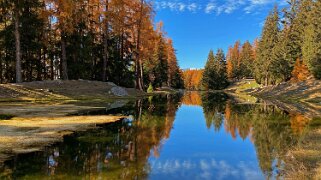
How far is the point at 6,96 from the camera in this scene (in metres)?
31.3

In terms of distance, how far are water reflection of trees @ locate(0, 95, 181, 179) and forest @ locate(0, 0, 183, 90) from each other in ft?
80.3

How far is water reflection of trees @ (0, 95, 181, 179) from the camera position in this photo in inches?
381

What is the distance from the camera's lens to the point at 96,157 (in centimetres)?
1170

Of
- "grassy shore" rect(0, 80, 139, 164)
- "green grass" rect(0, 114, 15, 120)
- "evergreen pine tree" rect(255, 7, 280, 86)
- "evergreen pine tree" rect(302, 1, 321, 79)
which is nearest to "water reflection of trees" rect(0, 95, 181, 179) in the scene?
"grassy shore" rect(0, 80, 139, 164)

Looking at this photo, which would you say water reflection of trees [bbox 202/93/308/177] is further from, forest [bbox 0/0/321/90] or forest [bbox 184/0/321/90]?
forest [bbox 184/0/321/90]

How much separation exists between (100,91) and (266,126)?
26316 mm

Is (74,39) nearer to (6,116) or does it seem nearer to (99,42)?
(99,42)

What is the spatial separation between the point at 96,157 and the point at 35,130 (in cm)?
599

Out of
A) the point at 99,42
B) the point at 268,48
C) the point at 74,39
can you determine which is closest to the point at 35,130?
the point at 74,39

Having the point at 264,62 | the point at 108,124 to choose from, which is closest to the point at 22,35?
the point at 108,124

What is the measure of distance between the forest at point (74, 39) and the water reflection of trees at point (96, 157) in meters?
24.5

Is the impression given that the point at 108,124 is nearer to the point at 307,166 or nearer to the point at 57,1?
the point at 307,166

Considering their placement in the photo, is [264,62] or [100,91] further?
[264,62]

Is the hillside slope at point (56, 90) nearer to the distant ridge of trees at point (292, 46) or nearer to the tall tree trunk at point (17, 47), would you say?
the tall tree trunk at point (17, 47)
